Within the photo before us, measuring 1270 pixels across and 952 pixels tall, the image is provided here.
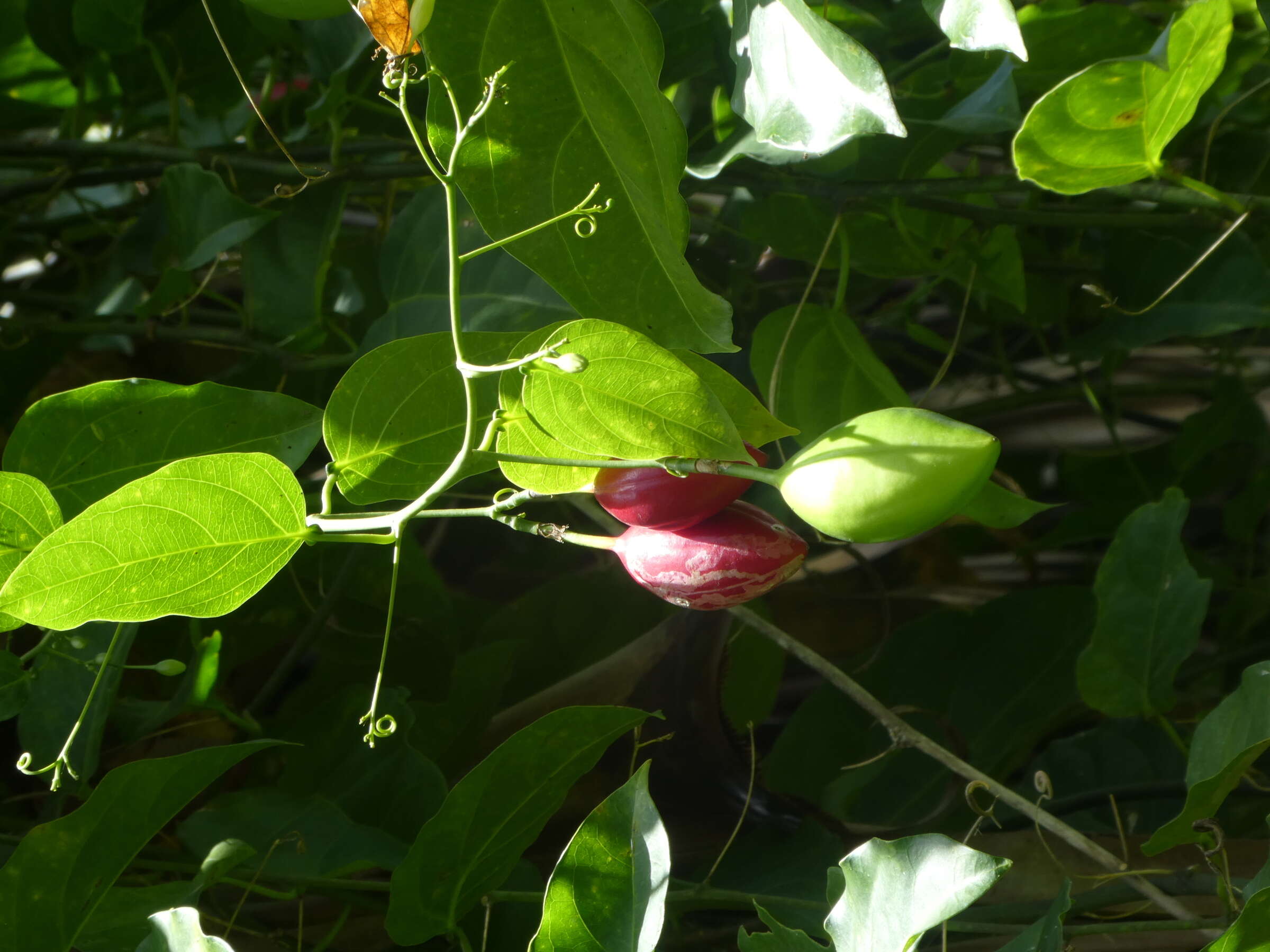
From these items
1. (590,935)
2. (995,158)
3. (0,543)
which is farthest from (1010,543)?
(0,543)

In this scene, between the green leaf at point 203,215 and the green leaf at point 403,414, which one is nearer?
the green leaf at point 403,414

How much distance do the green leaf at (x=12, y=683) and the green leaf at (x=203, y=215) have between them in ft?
0.61

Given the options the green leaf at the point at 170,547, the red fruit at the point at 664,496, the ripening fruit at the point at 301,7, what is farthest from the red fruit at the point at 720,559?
the ripening fruit at the point at 301,7

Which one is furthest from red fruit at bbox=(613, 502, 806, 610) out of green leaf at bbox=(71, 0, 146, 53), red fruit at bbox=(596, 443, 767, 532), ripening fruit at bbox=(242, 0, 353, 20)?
green leaf at bbox=(71, 0, 146, 53)

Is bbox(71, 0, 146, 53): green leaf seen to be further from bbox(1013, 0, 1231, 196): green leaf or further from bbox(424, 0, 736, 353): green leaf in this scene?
bbox(1013, 0, 1231, 196): green leaf

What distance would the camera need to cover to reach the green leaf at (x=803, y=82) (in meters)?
0.29

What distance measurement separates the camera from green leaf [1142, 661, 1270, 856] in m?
0.35

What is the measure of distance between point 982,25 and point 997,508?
197mm

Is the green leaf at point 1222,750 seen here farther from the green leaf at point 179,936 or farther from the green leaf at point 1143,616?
the green leaf at point 179,936

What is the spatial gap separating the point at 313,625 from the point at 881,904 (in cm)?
35

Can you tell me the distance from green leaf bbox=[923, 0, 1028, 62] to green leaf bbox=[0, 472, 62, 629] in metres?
0.32

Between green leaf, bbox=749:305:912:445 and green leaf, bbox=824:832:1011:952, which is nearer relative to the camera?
green leaf, bbox=824:832:1011:952

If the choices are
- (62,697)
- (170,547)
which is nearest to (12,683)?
(62,697)

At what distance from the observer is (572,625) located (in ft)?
2.01
